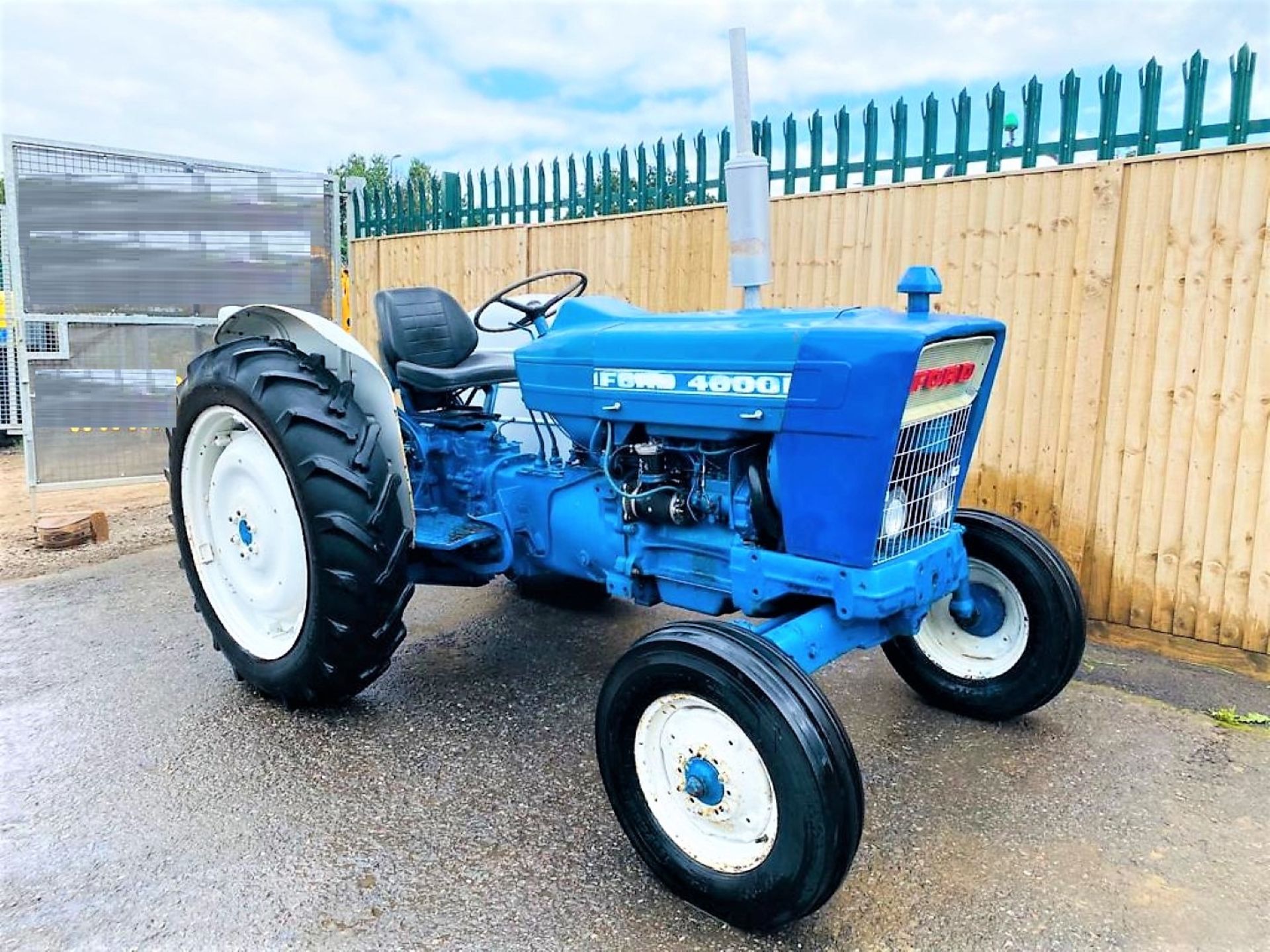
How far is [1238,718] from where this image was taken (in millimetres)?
3393

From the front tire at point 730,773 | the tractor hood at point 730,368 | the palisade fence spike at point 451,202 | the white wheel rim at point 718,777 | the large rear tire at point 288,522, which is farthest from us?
the palisade fence spike at point 451,202

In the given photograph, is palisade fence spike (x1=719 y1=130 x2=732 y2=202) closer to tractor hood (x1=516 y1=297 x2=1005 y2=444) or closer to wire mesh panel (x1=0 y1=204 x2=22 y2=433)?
tractor hood (x1=516 y1=297 x2=1005 y2=444)

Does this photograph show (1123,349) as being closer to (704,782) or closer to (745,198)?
(745,198)

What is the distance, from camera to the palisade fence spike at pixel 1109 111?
13.4 ft

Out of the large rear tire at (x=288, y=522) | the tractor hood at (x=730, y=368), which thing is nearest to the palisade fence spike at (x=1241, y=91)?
the tractor hood at (x=730, y=368)

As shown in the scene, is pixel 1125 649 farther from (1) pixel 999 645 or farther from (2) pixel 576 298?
(2) pixel 576 298

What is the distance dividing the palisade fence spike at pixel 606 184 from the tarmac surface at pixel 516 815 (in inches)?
122

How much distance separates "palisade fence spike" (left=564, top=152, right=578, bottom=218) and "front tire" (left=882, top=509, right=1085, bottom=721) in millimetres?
3637

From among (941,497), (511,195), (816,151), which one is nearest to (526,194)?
(511,195)

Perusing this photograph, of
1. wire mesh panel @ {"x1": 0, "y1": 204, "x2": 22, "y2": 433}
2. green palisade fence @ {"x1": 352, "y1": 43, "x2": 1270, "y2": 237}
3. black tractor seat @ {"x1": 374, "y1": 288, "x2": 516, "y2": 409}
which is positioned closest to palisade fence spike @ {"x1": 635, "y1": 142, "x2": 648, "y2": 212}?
green palisade fence @ {"x1": 352, "y1": 43, "x2": 1270, "y2": 237}

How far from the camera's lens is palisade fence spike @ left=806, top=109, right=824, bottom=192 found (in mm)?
4852

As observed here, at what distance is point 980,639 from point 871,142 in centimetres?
267

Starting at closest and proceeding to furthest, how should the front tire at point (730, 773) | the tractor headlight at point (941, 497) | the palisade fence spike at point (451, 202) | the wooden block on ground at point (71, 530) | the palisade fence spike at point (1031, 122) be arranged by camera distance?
1. the front tire at point (730, 773)
2. the tractor headlight at point (941, 497)
3. the palisade fence spike at point (1031, 122)
4. the wooden block on ground at point (71, 530)
5. the palisade fence spike at point (451, 202)

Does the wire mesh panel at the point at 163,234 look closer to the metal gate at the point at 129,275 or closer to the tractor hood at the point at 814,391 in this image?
the metal gate at the point at 129,275
